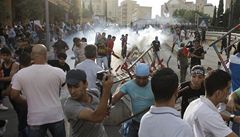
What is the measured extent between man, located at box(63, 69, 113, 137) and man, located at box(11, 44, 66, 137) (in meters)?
1.30

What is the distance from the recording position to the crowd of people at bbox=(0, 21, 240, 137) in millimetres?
2885

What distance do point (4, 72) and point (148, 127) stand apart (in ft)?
18.8

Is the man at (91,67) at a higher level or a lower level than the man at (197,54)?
higher

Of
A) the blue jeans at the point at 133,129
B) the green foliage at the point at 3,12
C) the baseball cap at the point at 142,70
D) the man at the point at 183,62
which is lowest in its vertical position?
the man at the point at 183,62

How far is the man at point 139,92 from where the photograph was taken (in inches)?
194

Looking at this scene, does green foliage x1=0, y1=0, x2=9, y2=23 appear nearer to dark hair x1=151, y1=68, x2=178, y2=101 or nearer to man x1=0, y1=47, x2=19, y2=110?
man x1=0, y1=47, x2=19, y2=110

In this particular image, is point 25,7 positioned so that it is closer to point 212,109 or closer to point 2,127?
point 2,127

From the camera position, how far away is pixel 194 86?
209 inches

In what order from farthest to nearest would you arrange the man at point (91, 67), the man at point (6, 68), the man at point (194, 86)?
the man at point (6, 68) → the man at point (91, 67) → the man at point (194, 86)

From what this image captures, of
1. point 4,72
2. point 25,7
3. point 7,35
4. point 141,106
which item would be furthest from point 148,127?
point 25,7

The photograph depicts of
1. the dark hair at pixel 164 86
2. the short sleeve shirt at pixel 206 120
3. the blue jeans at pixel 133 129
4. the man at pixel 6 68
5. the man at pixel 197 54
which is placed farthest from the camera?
the man at pixel 197 54

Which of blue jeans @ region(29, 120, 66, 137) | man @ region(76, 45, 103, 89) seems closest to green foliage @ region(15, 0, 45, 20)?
man @ region(76, 45, 103, 89)

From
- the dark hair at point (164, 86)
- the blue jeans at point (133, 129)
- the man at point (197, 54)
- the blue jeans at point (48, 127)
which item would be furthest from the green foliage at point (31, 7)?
the dark hair at point (164, 86)

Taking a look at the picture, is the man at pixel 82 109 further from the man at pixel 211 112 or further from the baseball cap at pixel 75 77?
the man at pixel 211 112
